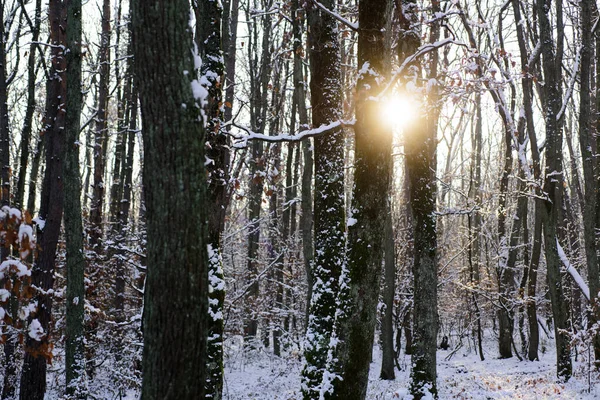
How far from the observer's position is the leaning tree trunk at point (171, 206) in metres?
3.33

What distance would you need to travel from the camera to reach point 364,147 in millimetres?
5371

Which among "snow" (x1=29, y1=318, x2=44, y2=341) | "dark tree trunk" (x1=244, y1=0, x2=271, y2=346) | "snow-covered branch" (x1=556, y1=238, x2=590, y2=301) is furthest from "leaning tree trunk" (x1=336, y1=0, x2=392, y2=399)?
"dark tree trunk" (x1=244, y1=0, x2=271, y2=346)

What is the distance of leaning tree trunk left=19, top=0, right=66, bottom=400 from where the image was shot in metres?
10.1

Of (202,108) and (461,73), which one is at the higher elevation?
(461,73)

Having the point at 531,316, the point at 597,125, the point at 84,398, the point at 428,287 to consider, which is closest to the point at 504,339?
the point at 531,316

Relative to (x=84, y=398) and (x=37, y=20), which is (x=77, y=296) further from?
(x=37, y=20)

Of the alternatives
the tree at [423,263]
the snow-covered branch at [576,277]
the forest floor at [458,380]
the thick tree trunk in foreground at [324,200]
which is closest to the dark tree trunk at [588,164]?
the snow-covered branch at [576,277]

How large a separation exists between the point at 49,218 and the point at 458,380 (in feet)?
39.1

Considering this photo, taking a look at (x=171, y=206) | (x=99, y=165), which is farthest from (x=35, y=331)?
(x=99, y=165)

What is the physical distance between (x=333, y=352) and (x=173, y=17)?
364 cm

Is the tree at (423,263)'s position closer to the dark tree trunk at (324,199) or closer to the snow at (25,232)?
the dark tree trunk at (324,199)

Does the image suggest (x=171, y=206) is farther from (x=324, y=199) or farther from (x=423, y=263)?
(x=423, y=263)

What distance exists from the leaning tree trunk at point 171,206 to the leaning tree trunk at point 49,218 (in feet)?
23.7

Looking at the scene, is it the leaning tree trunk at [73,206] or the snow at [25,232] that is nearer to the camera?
the snow at [25,232]
